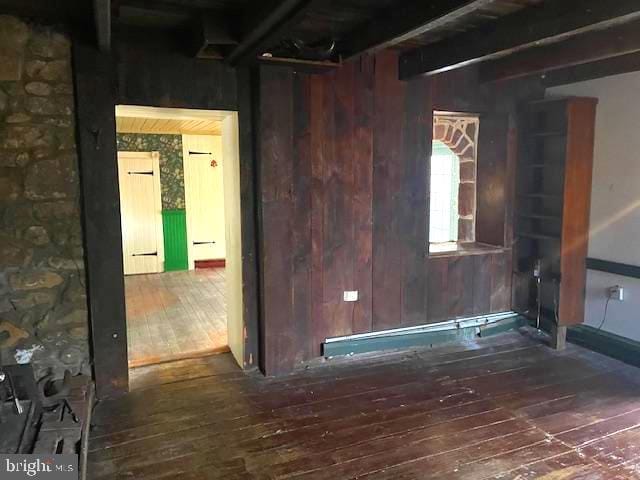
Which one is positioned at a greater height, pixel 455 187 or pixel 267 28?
pixel 267 28

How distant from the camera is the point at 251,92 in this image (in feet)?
11.4

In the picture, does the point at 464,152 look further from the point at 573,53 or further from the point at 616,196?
the point at 573,53

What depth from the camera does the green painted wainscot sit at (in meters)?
7.59

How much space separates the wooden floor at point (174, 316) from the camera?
4105 mm

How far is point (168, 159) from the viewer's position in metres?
7.54

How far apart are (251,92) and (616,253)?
125 inches

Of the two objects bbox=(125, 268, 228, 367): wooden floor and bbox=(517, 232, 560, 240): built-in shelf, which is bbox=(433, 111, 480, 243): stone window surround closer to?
bbox=(517, 232, 560, 240): built-in shelf

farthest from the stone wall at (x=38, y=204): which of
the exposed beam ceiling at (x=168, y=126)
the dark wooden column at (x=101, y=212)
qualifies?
the exposed beam ceiling at (x=168, y=126)

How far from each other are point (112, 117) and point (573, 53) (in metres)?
3.00

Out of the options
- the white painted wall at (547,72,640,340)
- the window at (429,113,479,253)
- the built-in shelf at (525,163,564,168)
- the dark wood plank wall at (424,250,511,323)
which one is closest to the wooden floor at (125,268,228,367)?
the dark wood plank wall at (424,250,511,323)

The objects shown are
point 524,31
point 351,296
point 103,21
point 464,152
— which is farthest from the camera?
point 464,152

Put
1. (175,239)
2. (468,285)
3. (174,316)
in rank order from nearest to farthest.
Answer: (468,285), (174,316), (175,239)

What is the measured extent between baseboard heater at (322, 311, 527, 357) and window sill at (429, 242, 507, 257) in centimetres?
59

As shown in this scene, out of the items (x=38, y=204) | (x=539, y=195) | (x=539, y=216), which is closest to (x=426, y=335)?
(x=539, y=216)
